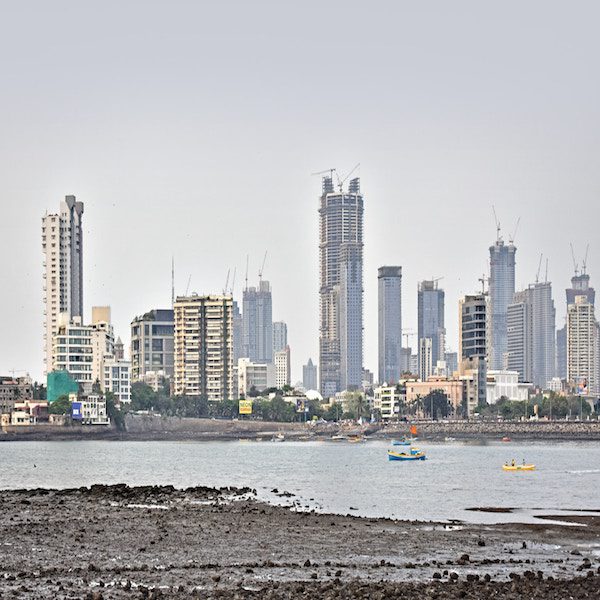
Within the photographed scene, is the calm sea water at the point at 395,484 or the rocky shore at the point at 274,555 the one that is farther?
the calm sea water at the point at 395,484

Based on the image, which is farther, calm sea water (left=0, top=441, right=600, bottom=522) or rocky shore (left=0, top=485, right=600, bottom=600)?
calm sea water (left=0, top=441, right=600, bottom=522)

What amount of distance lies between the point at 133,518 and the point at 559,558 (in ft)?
107

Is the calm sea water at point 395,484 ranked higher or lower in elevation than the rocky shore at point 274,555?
lower

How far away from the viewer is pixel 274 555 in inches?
2926

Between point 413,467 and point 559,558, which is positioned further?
point 413,467

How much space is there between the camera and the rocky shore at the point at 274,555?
60688mm

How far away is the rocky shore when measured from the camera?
60688mm

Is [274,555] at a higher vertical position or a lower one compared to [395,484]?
higher

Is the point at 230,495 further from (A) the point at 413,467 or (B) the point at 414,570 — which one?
(A) the point at 413,467

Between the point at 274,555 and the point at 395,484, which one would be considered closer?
the point at 274,555

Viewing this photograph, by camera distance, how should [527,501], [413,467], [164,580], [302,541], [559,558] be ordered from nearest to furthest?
[164,580]
[559,558]
[302,541]
[527,501]
[413,467]

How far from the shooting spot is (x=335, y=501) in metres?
123

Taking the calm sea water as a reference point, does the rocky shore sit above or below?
above

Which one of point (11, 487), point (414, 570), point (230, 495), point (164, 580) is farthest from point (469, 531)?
point (11, 487)
